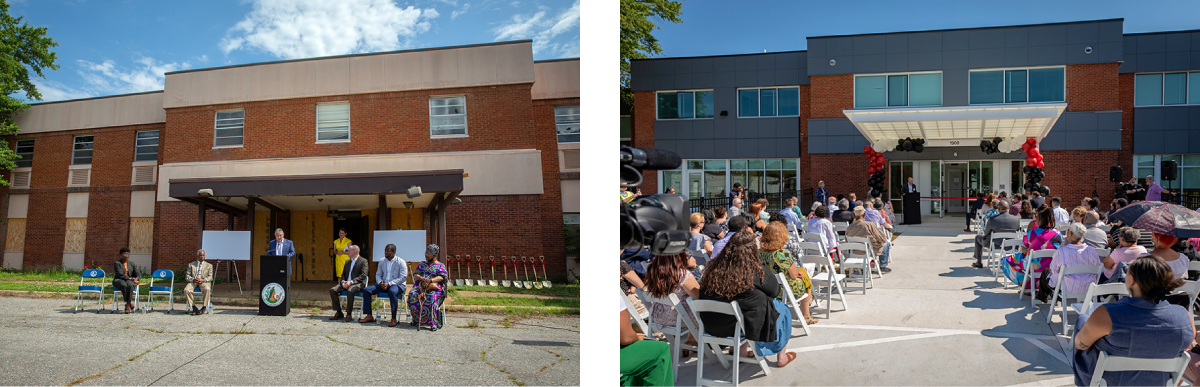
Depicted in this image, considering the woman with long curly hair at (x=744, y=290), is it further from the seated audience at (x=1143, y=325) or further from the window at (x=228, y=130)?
the window at (x=228, y=130)

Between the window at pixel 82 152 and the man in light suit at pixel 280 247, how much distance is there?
85 centimetres

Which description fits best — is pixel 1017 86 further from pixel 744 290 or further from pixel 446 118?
pixel 446 118

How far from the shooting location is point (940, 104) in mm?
20016

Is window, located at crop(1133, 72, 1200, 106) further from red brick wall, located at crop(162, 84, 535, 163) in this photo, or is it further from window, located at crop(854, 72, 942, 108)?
red brick wall, located at crop(162, 84, 535, 163)

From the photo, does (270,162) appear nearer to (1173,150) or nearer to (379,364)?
(379,364)

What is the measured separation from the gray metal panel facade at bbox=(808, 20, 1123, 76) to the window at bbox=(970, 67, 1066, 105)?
334 mm

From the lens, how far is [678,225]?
7.02ft

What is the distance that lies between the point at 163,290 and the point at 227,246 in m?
0.44

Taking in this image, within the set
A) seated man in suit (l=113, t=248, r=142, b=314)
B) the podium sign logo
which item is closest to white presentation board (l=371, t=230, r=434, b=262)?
the podium sign logo

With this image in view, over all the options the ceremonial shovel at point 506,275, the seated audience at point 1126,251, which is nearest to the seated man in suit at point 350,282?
the ceremonial shovel at point 506,275

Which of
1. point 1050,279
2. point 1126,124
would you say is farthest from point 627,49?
point 1126,124

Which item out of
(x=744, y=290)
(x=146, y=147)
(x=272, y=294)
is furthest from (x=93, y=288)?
(x=744, y=290)

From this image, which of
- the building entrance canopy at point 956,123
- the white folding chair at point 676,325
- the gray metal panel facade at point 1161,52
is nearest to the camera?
the white folding chair at point 676,325

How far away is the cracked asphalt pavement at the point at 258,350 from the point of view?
2422 millimetres
